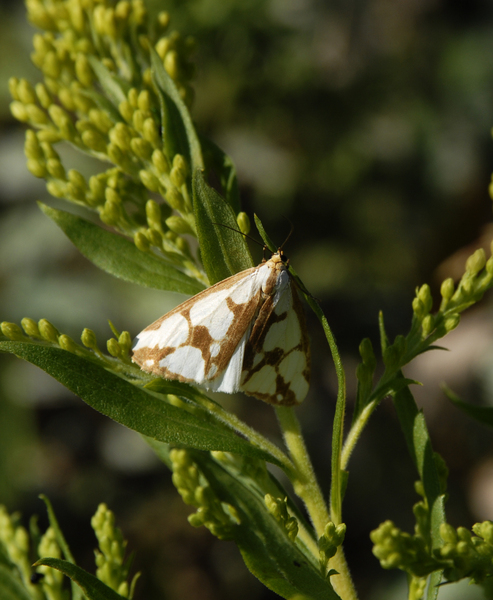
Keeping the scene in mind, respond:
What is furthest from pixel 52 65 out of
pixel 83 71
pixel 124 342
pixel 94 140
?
pixel 124 342

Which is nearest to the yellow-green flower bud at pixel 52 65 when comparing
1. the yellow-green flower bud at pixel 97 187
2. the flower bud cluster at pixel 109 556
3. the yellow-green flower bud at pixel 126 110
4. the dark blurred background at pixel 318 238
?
the yellow-green flower bud at pixel 126 110

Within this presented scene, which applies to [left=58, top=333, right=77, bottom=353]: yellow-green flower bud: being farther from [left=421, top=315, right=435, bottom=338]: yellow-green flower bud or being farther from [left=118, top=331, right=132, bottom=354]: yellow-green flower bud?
[left=421, top=315, right=435, bottom=338]: yellow-green flower bud

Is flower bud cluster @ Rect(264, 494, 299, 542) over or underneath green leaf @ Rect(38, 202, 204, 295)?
underneath

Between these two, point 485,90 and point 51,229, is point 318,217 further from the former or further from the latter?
point 51,229

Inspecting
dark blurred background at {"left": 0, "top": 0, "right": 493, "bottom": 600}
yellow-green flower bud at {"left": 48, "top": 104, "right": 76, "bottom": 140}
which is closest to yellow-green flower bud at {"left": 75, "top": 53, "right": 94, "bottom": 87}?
yellow-green flower bud at {"left": 48, "top": 104, "right": 76, "bottom": 140}

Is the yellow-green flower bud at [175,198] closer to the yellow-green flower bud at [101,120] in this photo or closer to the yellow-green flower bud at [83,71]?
the yellow-green flower bud at [101,120]

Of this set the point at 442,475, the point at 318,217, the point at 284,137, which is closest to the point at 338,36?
the point at 284,137

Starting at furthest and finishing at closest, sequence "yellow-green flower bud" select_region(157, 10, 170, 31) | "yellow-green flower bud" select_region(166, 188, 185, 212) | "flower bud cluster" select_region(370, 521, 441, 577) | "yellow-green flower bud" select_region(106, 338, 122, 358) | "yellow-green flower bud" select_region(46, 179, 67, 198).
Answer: "yellow-green flower bud" select_region(157, 10, 170, 31) < "yellow-green flower bud" select_region(46, 179, 67, 198) < "yellow-green flower bud" select_region(166, 188, 185, 212) < "yellow-green flower bud" select_region(106, 338, 122, 358) < "flower bud cluster" select_region(370, 521, 441, 577)
